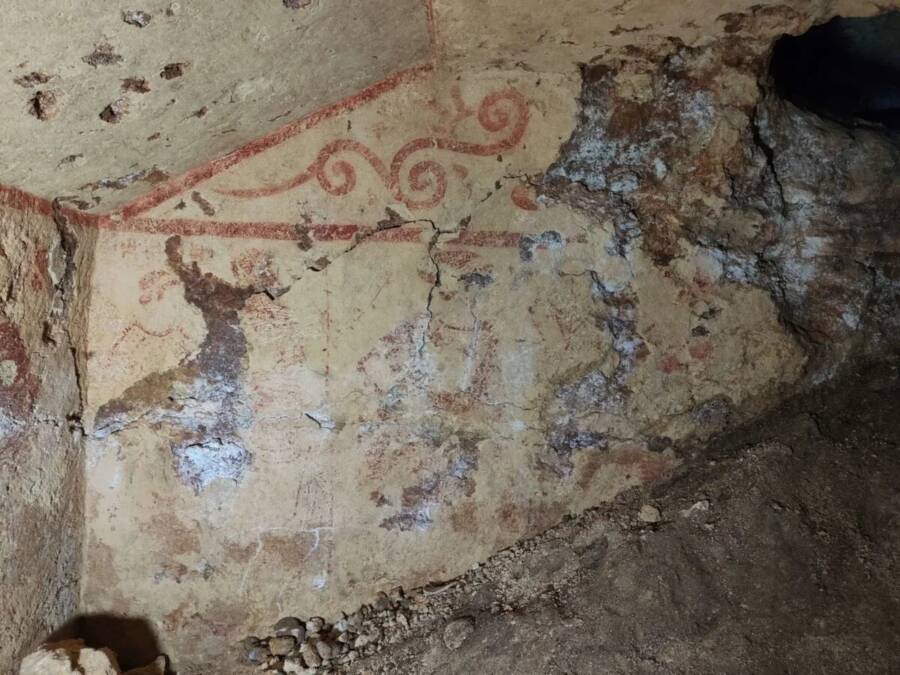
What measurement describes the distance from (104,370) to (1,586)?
2.06ft

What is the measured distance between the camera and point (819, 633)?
1629 mm

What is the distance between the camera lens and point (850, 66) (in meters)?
3.05

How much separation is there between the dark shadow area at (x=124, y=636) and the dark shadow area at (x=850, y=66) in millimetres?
2970

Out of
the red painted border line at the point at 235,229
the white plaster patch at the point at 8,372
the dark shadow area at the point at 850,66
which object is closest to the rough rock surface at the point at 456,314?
the red painted border line at the point at 235,229

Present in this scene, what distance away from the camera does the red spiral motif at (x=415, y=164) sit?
2158 mm

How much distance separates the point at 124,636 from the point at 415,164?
1649 millimetres

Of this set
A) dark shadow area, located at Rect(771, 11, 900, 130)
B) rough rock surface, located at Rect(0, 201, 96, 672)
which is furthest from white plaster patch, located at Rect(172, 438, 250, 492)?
dark shadow area, located at Rect(771, 11, 900, 130)

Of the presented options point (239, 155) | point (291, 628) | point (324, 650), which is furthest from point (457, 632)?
point (239, 155)

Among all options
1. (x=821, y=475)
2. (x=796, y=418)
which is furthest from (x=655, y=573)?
(x=796, y=418)

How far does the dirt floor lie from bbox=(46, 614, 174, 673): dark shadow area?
0.29 meters

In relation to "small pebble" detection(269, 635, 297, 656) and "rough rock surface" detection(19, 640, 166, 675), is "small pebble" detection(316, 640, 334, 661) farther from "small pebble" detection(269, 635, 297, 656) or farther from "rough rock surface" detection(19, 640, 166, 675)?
"rough rock surface" detection(19, 640, 166, 675)

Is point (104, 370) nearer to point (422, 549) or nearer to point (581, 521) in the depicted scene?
point (422, 549)

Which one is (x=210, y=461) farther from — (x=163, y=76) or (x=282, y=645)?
(x=163, y=76)

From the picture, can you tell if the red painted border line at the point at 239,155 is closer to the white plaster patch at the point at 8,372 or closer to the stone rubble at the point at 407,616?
the white plaster patch at the point at 8,372
